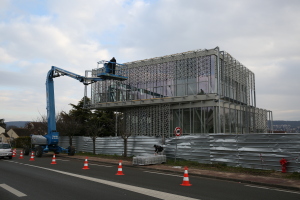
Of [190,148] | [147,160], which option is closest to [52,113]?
[147,160]

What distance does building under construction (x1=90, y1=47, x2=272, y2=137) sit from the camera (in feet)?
81.3

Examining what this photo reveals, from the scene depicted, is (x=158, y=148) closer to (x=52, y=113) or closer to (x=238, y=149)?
(x=238, y=149)

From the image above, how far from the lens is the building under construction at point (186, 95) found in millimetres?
24781

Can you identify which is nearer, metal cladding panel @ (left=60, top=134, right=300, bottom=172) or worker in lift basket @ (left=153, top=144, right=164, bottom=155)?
metal cladding panel @ (left=60, top=134, right=300, bottom=172)

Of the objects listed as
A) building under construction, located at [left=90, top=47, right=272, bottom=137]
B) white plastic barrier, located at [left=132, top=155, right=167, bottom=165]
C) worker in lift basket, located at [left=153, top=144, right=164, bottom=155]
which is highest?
building under construction, located at [left=90, top=47, right=272, bottom=137]

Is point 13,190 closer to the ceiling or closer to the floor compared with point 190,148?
closer to the floor

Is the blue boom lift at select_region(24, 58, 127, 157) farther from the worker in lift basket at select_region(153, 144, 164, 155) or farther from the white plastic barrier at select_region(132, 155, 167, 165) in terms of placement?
the white plastic barrier at select_region(132, 155, 167, 165)

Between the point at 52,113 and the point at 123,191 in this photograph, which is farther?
the point at 52,113

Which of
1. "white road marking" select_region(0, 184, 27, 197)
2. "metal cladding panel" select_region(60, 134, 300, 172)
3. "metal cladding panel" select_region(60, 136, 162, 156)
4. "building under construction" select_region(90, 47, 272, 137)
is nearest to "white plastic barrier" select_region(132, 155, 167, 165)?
"metal cladding panel" select_region(60, 134, 300, 172)

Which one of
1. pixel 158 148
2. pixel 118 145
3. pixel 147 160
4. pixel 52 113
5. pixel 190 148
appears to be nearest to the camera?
pixel 147 160

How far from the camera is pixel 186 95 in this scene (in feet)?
84.2

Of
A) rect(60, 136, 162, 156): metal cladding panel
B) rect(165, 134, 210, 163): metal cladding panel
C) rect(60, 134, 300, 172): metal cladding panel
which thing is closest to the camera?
rect(60, 134, 300, 172): metal cladding panel

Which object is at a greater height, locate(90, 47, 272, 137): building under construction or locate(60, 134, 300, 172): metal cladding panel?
locate(90, 47, 272, 137): building under construction

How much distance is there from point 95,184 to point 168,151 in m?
9.86
